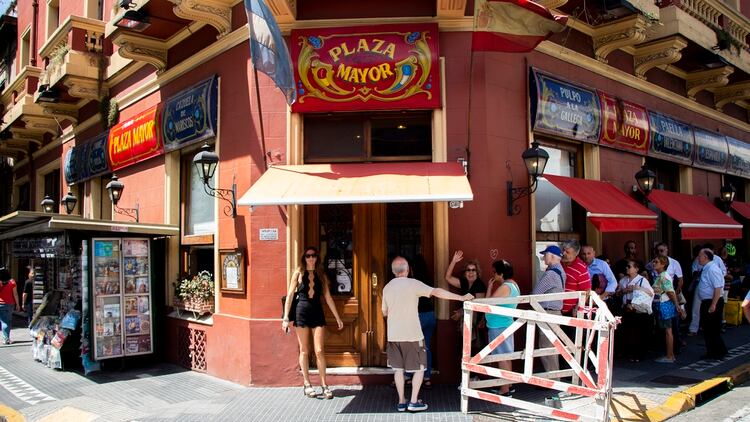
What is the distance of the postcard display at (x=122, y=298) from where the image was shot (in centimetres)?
879

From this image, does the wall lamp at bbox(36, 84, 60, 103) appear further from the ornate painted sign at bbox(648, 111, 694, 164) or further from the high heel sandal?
the ornate painted sign at bbox(648, 111, 694, 164)

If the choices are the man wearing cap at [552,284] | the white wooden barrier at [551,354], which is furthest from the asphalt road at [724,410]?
the man wearing cap at [552,284]

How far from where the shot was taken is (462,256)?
740 cm

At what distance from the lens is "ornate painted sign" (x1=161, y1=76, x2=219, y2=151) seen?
864 cm

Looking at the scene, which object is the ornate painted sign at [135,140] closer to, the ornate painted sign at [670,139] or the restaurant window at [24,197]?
the restaurant window at [24,197]

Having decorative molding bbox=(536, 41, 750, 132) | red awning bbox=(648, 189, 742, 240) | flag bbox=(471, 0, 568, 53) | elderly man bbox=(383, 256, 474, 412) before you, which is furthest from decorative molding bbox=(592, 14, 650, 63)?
elderly man bbox=(383, 256, 474, 412)

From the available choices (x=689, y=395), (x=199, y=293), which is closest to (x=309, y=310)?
(x=199, y=293)

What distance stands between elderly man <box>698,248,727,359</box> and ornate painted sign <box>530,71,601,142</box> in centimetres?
281

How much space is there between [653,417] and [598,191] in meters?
3.96

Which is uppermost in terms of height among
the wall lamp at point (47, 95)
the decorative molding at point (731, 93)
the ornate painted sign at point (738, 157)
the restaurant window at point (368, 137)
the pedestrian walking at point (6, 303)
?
the wall lamp at point (47, 95)

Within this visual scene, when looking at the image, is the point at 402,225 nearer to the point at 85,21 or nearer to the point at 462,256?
the point at 462,256

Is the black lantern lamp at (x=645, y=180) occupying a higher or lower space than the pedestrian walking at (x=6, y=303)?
higher

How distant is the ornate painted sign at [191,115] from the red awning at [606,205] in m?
5.20

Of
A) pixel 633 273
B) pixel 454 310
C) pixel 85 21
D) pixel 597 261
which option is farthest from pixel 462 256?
pixel 85 21
